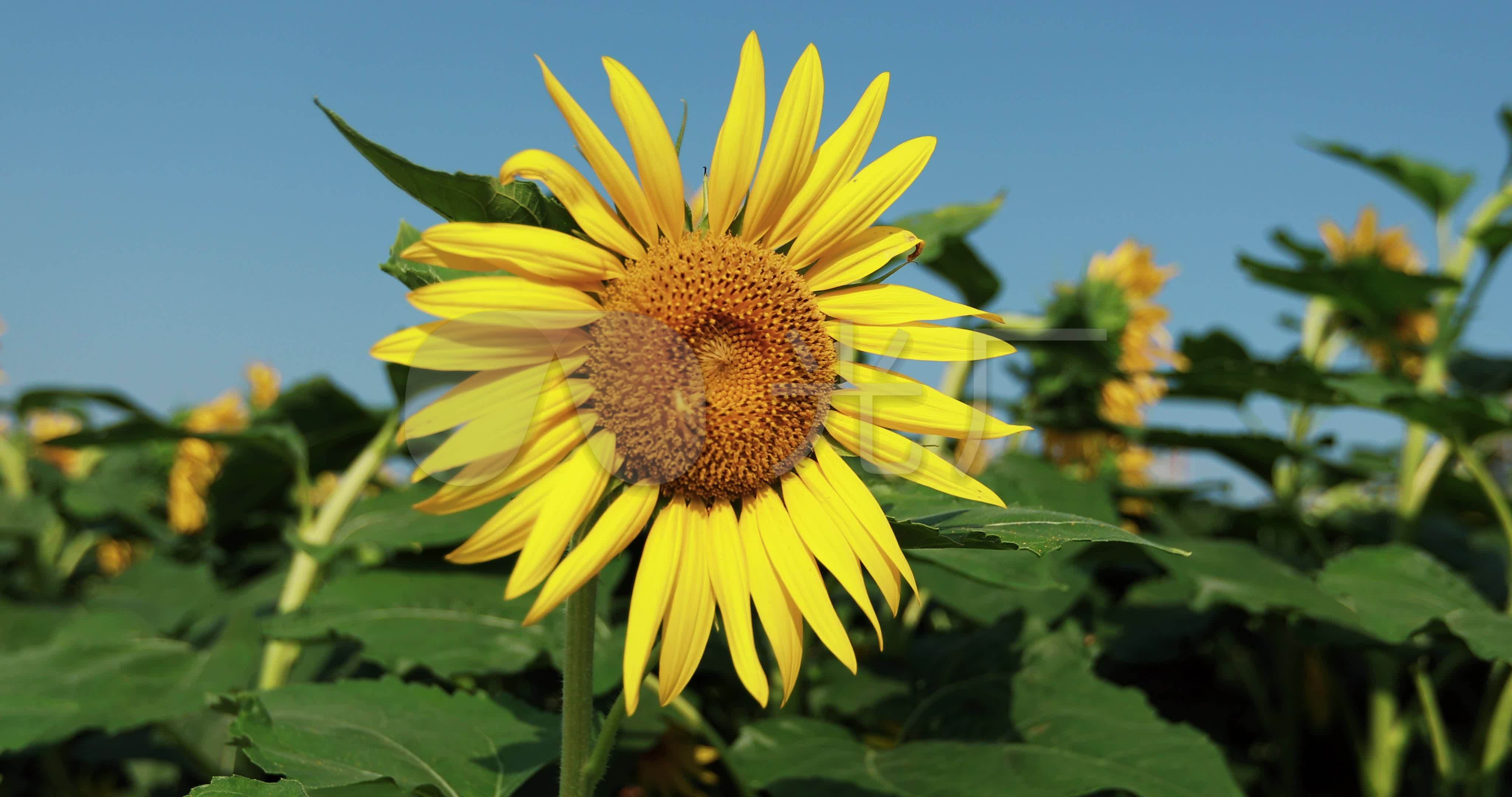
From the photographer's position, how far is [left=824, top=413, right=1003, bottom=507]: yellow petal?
1.04 m

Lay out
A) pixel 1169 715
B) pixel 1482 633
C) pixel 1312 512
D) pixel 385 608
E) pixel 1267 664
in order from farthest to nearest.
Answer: pixel 1312 512, pixel 1267 664, pixel 1169 715, pixel 385 608, pixel 1482 633

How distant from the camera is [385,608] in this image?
1717mm

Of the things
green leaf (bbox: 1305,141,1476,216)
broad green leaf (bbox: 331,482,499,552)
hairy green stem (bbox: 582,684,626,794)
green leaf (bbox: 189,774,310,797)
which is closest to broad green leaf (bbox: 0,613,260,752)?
broad green leaf (bbox: 331,482,499,552)

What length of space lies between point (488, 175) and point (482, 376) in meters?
0.18

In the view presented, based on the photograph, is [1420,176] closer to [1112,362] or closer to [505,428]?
[1112,362]

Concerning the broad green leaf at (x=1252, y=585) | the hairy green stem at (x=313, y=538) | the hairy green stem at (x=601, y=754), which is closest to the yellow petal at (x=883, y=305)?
the hairy green stem at (x=601, y=754)

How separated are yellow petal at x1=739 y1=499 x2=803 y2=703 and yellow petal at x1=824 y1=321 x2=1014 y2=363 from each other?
203mm

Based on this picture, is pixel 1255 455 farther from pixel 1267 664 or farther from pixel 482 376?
pixel 482 376

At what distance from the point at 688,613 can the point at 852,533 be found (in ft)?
0.59

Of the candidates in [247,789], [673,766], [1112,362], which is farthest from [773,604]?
[1112,362]

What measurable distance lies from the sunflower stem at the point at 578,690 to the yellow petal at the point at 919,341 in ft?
1.18

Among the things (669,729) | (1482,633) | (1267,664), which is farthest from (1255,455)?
(669,729)

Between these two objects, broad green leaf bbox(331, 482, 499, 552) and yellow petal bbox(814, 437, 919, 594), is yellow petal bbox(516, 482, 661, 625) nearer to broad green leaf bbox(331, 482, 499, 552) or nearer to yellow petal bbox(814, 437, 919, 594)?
yellow petal bbox(814, 437, 919, 594)

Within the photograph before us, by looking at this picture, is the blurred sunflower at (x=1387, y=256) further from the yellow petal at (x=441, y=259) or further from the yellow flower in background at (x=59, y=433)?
the yellow flower in background at (x=59, y=433)
